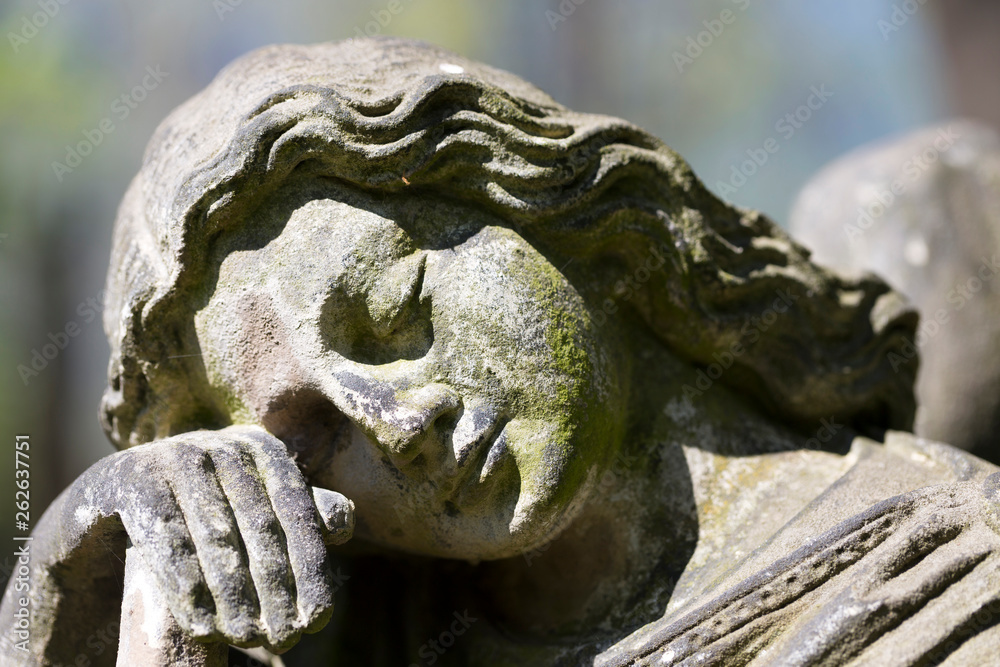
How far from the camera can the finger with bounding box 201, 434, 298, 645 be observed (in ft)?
3.58

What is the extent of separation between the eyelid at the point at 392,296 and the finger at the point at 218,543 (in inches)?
12.1

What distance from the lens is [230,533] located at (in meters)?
1.12

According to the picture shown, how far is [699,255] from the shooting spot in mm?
1510

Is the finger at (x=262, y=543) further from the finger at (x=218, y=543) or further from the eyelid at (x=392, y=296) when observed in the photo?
the eyelid at (x=392, y=296)

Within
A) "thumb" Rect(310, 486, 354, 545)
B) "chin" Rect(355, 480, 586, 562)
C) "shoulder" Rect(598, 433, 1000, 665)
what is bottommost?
"shoulder" Rect(598, 433, 1000, 665)

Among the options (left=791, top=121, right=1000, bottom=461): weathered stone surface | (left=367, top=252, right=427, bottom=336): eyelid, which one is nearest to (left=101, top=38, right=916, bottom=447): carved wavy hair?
(left=367, top=252, right=427, bottom=336): eyelid

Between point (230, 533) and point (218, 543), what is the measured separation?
2 centimetres

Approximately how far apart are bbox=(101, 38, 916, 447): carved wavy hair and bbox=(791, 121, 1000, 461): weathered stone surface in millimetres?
973

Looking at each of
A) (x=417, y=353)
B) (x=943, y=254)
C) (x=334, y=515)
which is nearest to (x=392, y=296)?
(x=417, y=353)

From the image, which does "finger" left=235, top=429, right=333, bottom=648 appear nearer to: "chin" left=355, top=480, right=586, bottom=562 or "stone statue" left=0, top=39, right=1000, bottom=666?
A: "stone statue" left=0, top=39, right=1000, bottom=666

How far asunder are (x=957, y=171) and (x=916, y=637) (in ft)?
6.12

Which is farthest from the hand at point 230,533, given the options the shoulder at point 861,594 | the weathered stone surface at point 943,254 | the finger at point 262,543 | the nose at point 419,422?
the weathered stone surface at point 943,254

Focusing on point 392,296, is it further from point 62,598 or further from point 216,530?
point 62,598

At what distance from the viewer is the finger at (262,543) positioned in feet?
3.58
